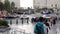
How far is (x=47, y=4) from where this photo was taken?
3070 millimetres

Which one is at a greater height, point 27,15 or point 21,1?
point 21,1

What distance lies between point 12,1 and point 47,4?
1.69ft

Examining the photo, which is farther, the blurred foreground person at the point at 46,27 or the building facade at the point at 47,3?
the building facade at the point at 47,3

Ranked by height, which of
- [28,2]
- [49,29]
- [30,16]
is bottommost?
[49,29]

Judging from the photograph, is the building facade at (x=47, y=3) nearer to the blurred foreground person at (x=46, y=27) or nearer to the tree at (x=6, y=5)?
the blurred foreground person at (x=46, y=27)

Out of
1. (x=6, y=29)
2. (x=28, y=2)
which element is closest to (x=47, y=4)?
(x=28, y=2)

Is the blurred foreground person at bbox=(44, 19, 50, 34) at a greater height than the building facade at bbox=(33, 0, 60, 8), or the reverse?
the building facade at bbox=(33, 0, 60, 8)

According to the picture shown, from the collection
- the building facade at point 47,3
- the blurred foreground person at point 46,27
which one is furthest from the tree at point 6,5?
the blurred foreground person at point 46,27

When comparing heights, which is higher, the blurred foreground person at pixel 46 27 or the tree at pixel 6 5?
the tree at pixel 6 5

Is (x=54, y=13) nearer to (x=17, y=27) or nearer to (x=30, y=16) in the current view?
(x=30, y=16)

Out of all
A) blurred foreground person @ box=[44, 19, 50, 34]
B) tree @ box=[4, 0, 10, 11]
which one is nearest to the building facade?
blurred foreground person @ box=[44, 19, 50, 34]

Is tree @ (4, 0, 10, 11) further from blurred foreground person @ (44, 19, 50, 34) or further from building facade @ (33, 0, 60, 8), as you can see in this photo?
blurred foreground person @ (44, 19, 50, 34)

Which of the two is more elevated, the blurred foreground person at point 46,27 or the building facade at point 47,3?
the building facade at point 47,3

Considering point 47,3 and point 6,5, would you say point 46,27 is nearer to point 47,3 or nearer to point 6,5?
point 47,3
